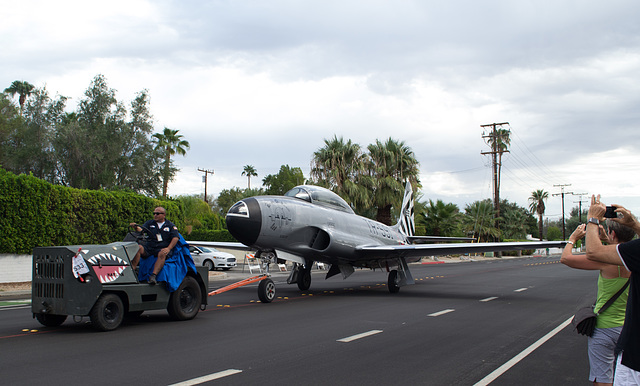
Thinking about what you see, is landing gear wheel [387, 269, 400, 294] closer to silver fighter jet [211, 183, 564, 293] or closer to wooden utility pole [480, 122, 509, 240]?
silver fighter jet [211, 183, 564, 293]

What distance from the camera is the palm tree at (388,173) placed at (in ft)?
119

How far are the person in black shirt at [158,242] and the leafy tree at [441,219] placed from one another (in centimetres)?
4208

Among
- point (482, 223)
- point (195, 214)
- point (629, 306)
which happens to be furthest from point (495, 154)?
point (629, 306)

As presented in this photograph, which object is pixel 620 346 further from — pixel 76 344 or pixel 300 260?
pixel 300 260

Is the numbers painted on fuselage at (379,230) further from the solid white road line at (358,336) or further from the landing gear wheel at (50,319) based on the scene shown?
the landing gear wheel at (50,319)

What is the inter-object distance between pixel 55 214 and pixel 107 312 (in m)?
14.3

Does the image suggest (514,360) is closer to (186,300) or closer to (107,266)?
(186,300)

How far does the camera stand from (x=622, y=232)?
3.99 metres

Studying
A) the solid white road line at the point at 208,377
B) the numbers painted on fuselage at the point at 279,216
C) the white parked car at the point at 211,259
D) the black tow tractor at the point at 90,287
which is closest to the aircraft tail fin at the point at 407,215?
the white parked car at the point at 211,259

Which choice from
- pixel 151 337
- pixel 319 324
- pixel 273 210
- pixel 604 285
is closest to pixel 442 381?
pixel 604 285

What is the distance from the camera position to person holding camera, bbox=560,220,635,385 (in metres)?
4.04

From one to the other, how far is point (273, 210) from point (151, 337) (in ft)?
20.4

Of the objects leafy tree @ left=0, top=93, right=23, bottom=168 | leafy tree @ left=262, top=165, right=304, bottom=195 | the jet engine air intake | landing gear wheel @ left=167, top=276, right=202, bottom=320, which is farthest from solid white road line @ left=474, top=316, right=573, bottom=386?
leafy tree @ left=262, top=165, right=304, bottom=195

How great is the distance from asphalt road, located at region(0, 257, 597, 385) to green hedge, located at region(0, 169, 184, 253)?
8462 millimetres
